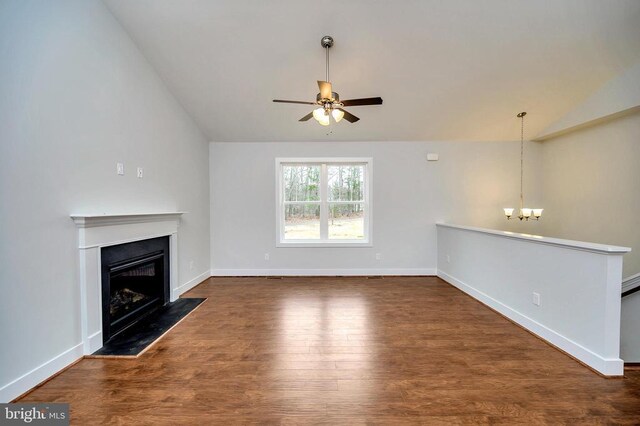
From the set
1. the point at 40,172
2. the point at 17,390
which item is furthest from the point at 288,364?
the point at 40,172

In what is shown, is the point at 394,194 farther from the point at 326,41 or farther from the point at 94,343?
the point at 94,343

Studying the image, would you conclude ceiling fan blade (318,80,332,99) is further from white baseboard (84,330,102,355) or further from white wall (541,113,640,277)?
white wall (541,113,640,277)

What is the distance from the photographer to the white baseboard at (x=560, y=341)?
2096mm

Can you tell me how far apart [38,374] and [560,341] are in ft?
14.0

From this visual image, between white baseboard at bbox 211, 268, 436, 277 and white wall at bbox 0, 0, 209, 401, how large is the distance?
2.23 metres

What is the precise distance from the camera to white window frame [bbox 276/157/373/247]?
5.15 meters

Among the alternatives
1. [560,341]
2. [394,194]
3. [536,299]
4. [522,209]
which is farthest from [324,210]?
[560,341]

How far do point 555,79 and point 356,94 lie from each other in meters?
2.66

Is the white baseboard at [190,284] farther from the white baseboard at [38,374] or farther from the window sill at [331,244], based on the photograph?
the white baseboard at [38,374]

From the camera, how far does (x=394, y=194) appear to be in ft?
16.8

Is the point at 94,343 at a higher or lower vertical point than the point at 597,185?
lower

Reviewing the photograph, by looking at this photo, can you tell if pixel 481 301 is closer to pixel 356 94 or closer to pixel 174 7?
pixel 356 94

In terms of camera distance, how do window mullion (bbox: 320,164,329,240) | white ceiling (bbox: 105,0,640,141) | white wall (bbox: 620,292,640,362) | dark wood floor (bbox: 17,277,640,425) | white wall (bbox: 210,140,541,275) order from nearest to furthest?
dark wood floor (bbox: 17,277,640,425), white ceiling (bbox: 105,0,640,141), white wall (bbox: 620,292,640,362), white wall (bbox: 210,140,541,275), window mullion (bbox: 320,164,329,240)

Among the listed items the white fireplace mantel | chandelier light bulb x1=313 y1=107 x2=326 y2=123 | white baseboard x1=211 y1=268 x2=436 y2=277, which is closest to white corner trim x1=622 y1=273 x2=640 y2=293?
white baseboard x1=211 y1=268 x2=436 y2=277
